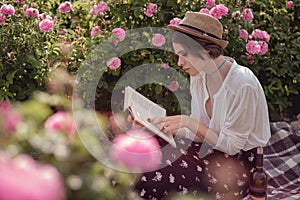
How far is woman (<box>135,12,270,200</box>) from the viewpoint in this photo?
2.44 metres

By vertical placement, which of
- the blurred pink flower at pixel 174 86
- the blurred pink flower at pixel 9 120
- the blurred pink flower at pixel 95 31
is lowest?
the blurred pink flower at pixel 174 86

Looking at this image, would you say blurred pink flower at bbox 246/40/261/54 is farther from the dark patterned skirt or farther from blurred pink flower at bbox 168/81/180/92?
the dark patterned skirt

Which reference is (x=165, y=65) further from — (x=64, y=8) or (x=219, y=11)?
(x=64, y=8)

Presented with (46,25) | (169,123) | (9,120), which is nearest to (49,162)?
(9,120)

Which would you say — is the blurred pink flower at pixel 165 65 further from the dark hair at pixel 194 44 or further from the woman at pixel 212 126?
the dark hair at pixel 194 44

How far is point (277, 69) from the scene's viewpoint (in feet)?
11.6

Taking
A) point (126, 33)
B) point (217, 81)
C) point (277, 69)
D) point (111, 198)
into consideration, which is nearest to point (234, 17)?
point (277, 69)

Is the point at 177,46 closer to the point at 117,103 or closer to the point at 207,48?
the point at 207,48

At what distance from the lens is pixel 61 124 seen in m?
0.87

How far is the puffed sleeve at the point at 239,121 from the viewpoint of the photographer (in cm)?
244

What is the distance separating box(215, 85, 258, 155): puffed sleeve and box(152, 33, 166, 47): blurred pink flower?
0.79 meters

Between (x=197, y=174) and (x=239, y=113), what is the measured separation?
31 centimetres

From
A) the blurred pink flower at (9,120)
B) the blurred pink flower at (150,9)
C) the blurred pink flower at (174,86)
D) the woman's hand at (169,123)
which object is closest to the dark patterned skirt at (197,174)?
the woman's hand at (169,123)

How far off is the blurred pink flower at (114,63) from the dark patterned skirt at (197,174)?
Answer: 66cm
